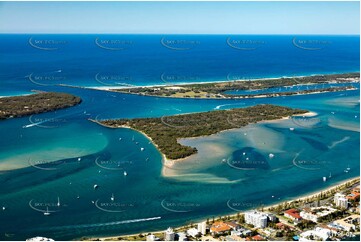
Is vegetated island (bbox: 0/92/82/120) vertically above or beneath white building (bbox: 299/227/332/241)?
above

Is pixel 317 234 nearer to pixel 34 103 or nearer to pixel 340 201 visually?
pixel 340 201

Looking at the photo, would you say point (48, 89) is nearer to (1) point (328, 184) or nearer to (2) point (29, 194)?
(2) point (29, 194)

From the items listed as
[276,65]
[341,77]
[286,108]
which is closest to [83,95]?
[286,108]

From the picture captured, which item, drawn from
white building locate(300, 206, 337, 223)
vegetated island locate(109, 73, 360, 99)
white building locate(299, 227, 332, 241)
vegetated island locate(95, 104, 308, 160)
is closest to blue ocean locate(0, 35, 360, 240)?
vegetated island locate(95, 104, 308, 160)

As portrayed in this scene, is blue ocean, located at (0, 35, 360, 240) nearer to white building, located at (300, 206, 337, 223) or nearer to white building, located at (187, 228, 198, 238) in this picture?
white building, located at (187, 228, 198, 238)

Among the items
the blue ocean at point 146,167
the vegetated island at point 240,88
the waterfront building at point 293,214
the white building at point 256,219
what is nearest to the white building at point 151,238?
the blue ocean at point 146,167

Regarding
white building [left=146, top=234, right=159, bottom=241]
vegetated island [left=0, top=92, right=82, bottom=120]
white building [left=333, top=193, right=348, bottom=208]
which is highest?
vegetated island [left=0, top=92, right=82, bottom=120]
